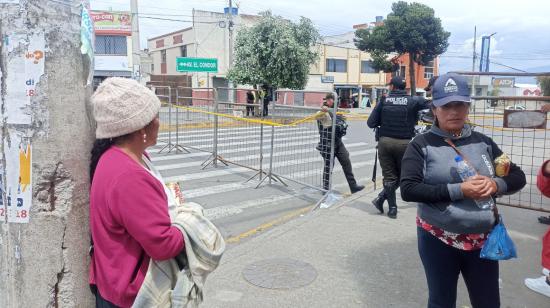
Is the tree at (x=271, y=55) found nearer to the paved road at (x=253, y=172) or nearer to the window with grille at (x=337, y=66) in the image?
the paved road at (x=253, y=172)

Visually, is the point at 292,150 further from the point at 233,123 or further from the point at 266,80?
the point at 266,80

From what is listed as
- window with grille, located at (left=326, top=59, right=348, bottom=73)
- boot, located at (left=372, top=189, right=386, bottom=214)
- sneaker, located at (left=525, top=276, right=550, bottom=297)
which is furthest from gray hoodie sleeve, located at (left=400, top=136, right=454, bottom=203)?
window with grille, located at (left=326, top=59, right=348, bottom=73)

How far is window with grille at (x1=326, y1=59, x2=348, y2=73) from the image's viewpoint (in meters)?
50.8

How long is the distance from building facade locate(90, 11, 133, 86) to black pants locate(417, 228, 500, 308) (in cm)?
4124

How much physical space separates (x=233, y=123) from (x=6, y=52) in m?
9.10

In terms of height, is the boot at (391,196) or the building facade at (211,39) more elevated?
the building facade at (211,39)

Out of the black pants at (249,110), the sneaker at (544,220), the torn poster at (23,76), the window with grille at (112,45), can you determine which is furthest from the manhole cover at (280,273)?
the window with grille at (112,45)

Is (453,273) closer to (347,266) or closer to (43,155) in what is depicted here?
(347,266)

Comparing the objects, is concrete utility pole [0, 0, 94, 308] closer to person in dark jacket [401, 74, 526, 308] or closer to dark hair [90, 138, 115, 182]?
dark hair [90, 138, 115, 182]

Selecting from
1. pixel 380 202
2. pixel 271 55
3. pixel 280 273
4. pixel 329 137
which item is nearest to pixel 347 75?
pixel 271 55

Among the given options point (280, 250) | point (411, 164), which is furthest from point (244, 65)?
point (411, 164)

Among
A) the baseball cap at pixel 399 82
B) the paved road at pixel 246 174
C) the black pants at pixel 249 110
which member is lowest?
the paved road at pixel 246 174

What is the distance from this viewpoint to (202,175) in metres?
9.39

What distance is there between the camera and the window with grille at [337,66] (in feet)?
167
